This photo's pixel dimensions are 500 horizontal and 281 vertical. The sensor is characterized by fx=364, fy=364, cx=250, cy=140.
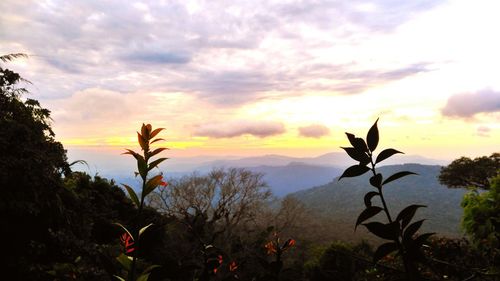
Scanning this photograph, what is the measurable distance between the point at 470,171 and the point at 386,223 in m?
30.9

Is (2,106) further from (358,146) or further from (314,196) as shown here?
(314,196)

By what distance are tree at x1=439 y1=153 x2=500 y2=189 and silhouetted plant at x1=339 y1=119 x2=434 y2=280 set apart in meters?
28.5

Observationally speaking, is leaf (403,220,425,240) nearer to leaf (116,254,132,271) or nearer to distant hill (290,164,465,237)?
leaf (116,254,132,271)

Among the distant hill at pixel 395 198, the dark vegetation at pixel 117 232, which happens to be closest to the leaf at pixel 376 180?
the dark vegetation at pixel 117 232

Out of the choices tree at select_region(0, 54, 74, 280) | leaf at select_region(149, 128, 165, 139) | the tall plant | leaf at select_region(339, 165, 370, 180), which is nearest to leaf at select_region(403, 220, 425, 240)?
leaf at select_region(339, 165, 370, 180)

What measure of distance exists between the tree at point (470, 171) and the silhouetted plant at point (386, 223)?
2847 centimetres

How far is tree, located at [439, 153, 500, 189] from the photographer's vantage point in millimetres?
25656

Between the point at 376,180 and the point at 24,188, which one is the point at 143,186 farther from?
the point at 24,188

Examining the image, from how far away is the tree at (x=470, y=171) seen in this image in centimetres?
2566

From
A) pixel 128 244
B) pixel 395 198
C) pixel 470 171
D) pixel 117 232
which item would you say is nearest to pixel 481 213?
pixel 117 232

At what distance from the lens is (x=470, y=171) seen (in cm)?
2711

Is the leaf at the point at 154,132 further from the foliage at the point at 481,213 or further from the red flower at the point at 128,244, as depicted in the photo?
the foliage at the point at 481,213

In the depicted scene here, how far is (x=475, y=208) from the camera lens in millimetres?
5824

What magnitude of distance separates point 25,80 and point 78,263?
3.64 m
